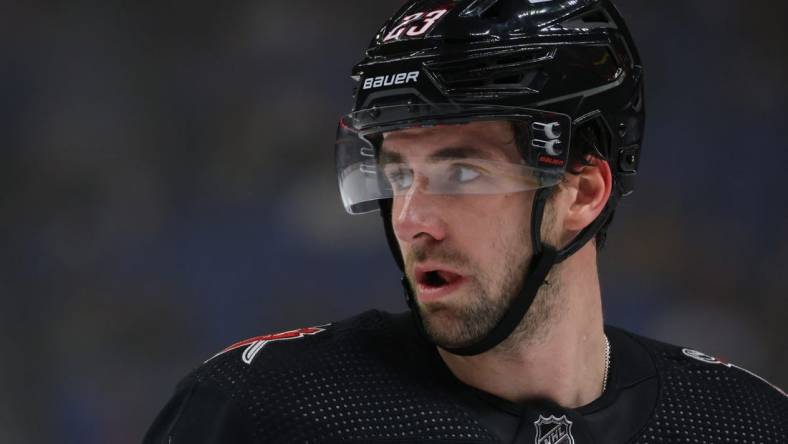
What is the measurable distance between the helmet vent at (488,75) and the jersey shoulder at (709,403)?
2.12 ft

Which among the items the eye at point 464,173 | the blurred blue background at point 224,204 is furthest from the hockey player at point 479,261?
the blurred blue background at point 224,204

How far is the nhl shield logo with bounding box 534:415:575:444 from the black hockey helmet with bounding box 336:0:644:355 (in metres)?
0.18

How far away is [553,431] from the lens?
81.0 inches

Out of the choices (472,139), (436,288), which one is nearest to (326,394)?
(436,288)

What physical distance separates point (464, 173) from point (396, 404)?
0.42 m

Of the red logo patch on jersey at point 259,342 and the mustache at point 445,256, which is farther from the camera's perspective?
the red logo patch on jersey at point 259,342

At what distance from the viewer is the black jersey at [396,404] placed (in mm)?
1987

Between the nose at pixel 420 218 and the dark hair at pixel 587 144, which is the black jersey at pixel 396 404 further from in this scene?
the dark hair at pixel 587 144

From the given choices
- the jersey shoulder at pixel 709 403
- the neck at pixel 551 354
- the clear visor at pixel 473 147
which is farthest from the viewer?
the jersey shoulder at pixel 709 403

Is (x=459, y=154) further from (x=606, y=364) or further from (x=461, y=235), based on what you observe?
(x=606, y=364)

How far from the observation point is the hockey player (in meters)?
1.97

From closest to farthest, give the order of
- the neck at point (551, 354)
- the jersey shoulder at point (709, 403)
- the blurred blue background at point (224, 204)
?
the neck at point (551, 354) → the jersey shoulder at point (709, 403) → the blurred blue background at point (224, 204)

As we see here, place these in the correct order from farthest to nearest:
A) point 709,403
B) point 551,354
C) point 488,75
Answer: point 709,403
point 551,354
point 488,75

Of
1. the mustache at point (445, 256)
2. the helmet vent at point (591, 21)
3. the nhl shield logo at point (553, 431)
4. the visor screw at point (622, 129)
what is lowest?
the nhl shield logo at point (553, 431)
